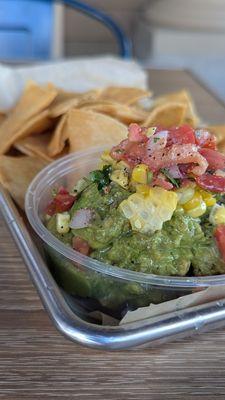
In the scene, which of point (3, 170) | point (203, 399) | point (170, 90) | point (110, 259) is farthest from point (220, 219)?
point (170, 90)

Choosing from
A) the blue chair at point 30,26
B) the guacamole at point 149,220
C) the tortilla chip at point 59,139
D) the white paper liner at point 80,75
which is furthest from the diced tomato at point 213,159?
the blue chair at point 30,26

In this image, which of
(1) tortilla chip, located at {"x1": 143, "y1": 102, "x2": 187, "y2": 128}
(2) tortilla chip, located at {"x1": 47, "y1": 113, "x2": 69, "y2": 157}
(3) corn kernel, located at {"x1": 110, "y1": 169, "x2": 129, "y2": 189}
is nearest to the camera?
(3) corn kernel, located at {"x1": 110, "y1": 169, "x2": 129, "y2": 189}

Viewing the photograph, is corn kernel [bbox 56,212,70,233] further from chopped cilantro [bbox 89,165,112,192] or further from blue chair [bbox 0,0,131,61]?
blue chair [bbox 0,0,131,61]

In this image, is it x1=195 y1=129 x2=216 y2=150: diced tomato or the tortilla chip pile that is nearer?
x1=195 y1=129 x2=216 y2=150: diced tomato

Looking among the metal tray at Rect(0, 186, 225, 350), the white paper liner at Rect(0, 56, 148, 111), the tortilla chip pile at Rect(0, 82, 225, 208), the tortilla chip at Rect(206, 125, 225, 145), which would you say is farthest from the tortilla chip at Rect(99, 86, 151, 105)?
the metal tray at Rect(0, 186, 225, 350)

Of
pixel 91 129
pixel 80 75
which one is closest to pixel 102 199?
pixel 91 129

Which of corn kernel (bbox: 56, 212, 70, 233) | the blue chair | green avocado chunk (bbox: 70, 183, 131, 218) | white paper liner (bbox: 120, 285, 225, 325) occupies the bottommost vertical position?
the blue chair

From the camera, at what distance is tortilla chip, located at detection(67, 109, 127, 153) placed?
1.43 m

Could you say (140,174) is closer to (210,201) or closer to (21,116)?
(210,201)

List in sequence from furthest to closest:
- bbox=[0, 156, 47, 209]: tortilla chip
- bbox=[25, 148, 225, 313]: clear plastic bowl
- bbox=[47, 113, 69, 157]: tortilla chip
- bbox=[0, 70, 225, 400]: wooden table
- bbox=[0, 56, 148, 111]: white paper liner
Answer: bbox=[0, 56, 148, 111]: white paper liner, bbox=[47, 113, 69, 157]: tortilla chip, bbox=[0, 156, 47, 209]: tortilla chip, bbox=[25, 148, 225, 313]: clear plastic bowl, bbox=[0, 70, 225, 400]: wooden table

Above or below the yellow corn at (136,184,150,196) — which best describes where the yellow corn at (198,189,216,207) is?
below

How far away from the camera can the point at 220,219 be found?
3.49 ft

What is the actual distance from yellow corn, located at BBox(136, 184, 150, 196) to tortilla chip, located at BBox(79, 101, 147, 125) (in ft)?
1.75

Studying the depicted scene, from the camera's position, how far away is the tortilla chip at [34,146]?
1.50m
